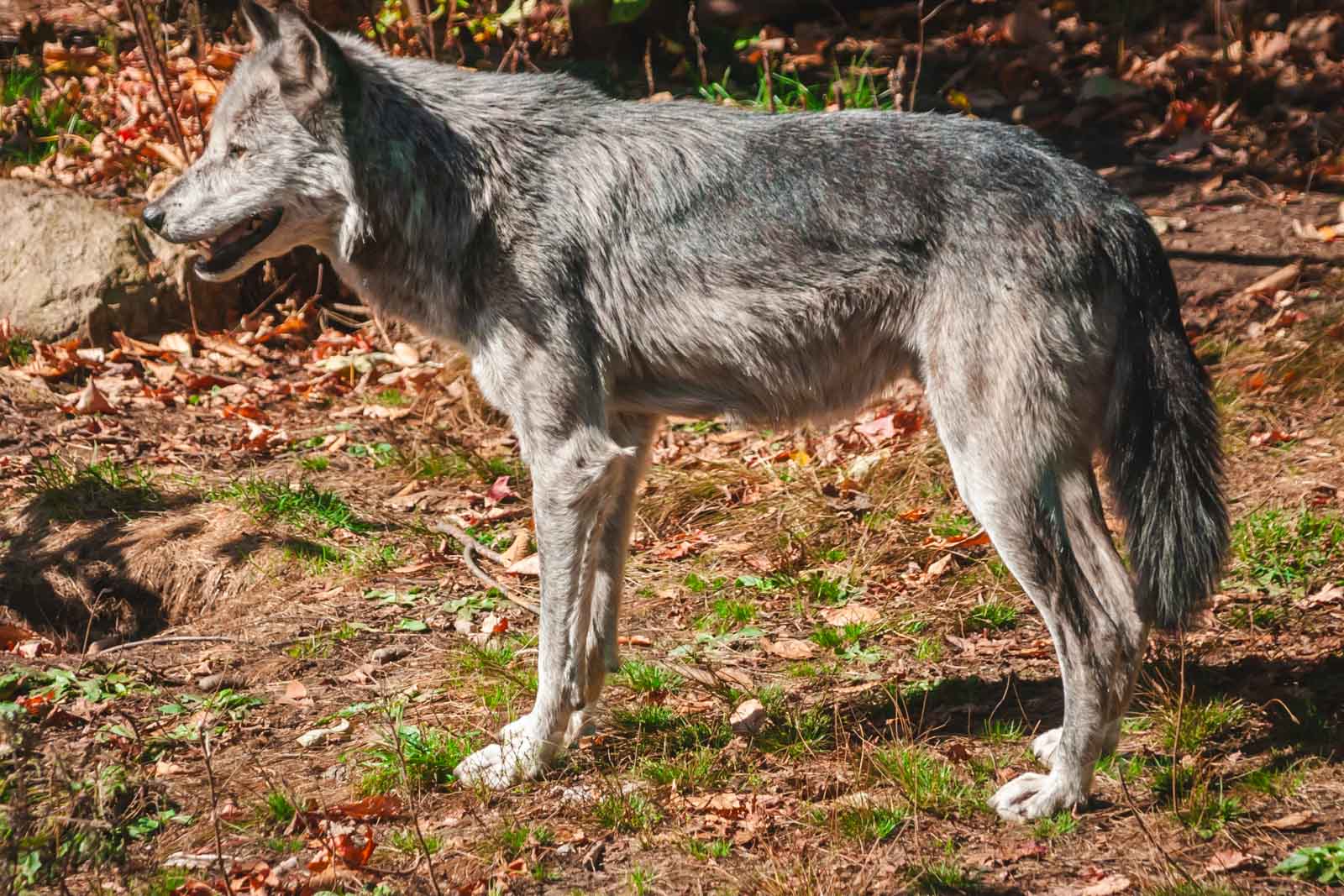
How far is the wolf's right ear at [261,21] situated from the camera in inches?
175

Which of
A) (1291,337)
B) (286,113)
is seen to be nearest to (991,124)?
(286,113)

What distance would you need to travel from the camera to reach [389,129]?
4.46 m

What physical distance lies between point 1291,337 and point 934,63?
175 inches

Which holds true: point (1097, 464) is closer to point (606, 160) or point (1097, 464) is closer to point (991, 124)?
point (991, 124)

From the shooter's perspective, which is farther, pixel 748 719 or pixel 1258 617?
pixel 1258 617

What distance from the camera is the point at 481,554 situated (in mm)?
6109

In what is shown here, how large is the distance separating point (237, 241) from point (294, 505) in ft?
6.43

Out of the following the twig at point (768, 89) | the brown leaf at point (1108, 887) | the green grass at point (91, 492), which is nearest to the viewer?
the brown leaf at point (1108, 887)

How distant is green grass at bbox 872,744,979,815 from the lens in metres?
4.06

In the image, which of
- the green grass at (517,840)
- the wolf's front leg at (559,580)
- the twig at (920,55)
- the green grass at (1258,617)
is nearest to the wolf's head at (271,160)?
the wolf's front leg at (559,580)

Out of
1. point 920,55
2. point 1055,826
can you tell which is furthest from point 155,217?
point 920,55

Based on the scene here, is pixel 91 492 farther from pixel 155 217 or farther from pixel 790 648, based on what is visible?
pixel 790 648

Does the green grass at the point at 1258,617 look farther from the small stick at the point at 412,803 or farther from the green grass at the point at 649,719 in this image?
the small stick at the point at 412,803

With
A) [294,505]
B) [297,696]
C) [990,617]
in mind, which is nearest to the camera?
[297,696]
